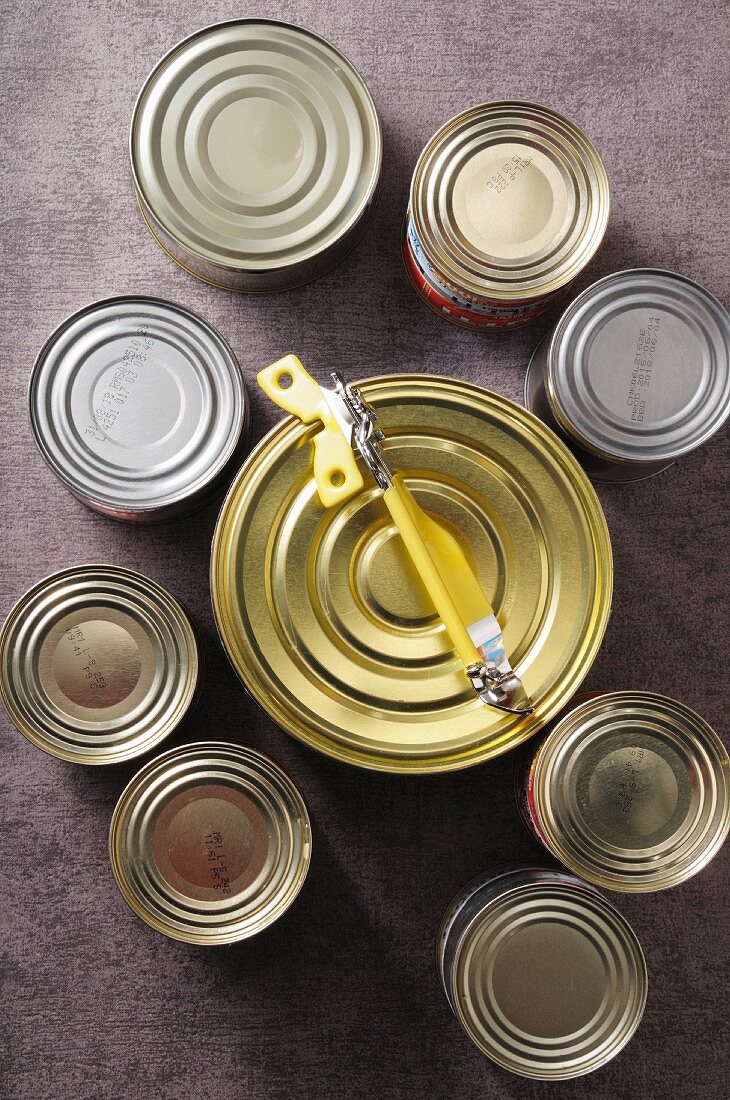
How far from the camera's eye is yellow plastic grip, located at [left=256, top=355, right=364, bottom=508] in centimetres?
106

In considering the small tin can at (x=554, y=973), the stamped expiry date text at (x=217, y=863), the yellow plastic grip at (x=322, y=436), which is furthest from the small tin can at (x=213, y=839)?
the yellow plastic grip at (x=322, y=436)

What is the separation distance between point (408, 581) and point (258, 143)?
0.76 meters

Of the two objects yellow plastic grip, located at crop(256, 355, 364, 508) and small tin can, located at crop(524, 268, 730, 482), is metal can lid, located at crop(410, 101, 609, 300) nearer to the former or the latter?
small tin can, located at crop(524, 268, 730, 482)

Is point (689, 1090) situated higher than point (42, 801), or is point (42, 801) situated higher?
point (42, 801)

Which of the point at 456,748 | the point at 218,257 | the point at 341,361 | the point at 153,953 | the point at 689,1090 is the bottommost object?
the point at 689,1090

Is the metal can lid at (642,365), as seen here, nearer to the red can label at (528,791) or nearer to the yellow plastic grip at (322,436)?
the yellow plastic grip at (322,436)

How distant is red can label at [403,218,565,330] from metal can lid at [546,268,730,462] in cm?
7

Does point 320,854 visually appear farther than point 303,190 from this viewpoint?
Yes

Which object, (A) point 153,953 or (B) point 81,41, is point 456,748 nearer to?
(A) point 153,953

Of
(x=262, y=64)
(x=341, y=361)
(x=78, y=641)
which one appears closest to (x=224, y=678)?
(x=78, y=641)

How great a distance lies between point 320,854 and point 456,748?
0.39 m

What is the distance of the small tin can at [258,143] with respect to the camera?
115 cm

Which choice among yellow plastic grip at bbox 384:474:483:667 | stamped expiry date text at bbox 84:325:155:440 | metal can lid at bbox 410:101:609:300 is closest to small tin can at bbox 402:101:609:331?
metal can lid at bbox 410:101:609:300

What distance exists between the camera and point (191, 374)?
46.1 inches
